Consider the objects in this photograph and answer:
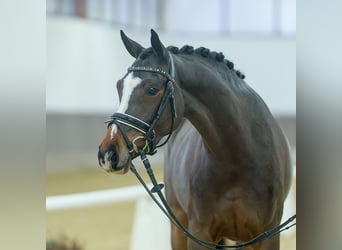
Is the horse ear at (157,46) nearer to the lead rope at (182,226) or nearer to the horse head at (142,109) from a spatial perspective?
the horse head at (142,109)

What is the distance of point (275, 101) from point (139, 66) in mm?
290

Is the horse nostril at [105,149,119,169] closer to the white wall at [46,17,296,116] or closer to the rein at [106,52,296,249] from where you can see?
the rein at [106,52,296,249]

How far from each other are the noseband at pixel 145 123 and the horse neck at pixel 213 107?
0.04 m

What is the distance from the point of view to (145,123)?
2.63ft

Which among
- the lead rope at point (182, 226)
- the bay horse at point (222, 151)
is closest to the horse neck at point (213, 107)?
the bay horse at point (222, 151)

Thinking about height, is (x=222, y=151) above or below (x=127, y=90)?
below

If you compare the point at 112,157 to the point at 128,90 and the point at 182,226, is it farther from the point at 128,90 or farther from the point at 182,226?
the point at 182,226

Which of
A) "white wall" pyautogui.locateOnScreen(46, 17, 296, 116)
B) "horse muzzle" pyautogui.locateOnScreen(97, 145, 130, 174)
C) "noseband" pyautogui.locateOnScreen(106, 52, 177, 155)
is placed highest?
"white wall" pyautogui.locateOnScreen(46, 17, 296, 116)

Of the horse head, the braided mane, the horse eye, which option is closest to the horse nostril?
the horse head

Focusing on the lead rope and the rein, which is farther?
the lead rope

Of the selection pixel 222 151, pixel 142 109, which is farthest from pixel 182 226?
pixel 142 109

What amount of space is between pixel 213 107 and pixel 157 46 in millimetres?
168

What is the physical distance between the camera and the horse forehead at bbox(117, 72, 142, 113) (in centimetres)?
80
